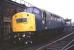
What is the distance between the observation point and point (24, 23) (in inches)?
597

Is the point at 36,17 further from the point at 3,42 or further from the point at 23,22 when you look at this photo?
the point at 3,42

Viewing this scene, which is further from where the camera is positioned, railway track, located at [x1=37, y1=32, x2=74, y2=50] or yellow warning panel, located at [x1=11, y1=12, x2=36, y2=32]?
yellow warning panel, located at [x1=11, y1=12, x2=36, y2=32]

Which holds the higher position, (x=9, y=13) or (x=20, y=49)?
(x=9, y=13)

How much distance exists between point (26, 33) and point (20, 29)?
2.19 ft

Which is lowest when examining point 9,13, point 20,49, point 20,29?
point 20,49

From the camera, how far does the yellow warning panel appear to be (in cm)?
1488

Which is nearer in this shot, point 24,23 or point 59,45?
point 59,45

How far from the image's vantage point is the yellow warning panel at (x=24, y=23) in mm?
14875

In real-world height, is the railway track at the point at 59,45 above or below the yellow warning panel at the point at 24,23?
→ below

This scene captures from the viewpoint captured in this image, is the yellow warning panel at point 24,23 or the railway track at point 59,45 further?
the yellow warning panel at point 24,23

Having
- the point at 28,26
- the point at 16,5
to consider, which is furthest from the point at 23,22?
the point at 16,5

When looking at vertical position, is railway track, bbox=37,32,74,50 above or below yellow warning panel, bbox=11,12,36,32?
below

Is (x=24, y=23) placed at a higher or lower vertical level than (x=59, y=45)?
higher

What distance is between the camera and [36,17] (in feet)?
49.5
